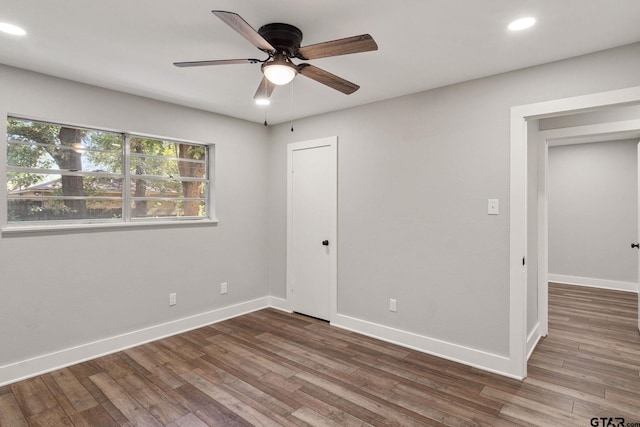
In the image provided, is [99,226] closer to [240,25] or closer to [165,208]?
[165,208]

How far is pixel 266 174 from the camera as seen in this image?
15.3 ft

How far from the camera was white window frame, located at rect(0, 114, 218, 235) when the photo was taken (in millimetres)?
2666

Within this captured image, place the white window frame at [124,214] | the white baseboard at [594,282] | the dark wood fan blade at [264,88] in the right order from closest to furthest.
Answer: the dark wood fan blade at [264,88] < the white window frame at [124,214] < the white baseboard at [594,282]

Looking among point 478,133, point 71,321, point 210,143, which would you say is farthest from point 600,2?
point 71,321

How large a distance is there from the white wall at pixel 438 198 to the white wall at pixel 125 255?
123 centimetres

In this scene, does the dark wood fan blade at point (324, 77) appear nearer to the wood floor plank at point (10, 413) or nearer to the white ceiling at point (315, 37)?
the white ceiling at point (315, 37)

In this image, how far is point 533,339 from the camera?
332 cm

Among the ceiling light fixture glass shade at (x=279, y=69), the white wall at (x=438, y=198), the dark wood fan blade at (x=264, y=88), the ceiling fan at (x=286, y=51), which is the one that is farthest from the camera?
the white wall at (x=438, y=198)

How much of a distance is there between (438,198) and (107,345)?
11.1 feet

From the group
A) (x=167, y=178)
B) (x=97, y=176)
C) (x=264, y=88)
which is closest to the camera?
(x=264, y=88)

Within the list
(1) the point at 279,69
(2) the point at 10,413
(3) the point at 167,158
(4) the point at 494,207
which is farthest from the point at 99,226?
(4) the point at 494,207

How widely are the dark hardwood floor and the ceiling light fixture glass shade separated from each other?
216 centimetres

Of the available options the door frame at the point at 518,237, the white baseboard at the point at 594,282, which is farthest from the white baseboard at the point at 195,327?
the white baseboard at the point at 594,282

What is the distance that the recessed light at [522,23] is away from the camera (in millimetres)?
1990
